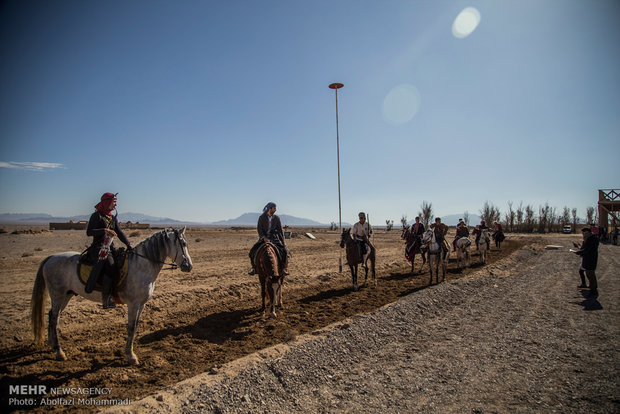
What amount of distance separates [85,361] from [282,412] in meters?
3.65

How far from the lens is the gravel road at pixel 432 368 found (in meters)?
4.07

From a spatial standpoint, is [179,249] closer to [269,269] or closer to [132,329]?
[132,329]

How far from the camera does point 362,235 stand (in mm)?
11336

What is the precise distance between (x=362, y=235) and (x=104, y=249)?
830 centimetres

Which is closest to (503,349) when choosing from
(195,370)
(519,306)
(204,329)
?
(519,306)

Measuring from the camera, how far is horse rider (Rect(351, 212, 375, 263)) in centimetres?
1124

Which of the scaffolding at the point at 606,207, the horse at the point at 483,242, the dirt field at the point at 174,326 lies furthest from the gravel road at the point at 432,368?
the scaffolding at the point at 606,207

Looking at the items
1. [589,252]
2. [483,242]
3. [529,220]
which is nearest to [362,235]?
[589,252]

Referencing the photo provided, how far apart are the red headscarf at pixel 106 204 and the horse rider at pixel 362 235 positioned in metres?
7.90

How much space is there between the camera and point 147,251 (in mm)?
5512

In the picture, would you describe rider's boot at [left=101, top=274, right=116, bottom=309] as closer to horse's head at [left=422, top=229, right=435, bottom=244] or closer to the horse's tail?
the horse's tail

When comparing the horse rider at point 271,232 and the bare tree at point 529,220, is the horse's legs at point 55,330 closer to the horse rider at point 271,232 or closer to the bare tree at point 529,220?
the horse rider at point 271,232

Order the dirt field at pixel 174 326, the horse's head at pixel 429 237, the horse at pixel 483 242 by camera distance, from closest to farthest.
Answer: the dirt field at pixel 174 326 → the horse's head at pixel 429 237 → the horse at pixel 483 242

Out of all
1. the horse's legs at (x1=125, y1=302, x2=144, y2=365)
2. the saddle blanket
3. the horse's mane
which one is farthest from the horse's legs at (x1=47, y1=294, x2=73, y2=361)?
the horse's mane
